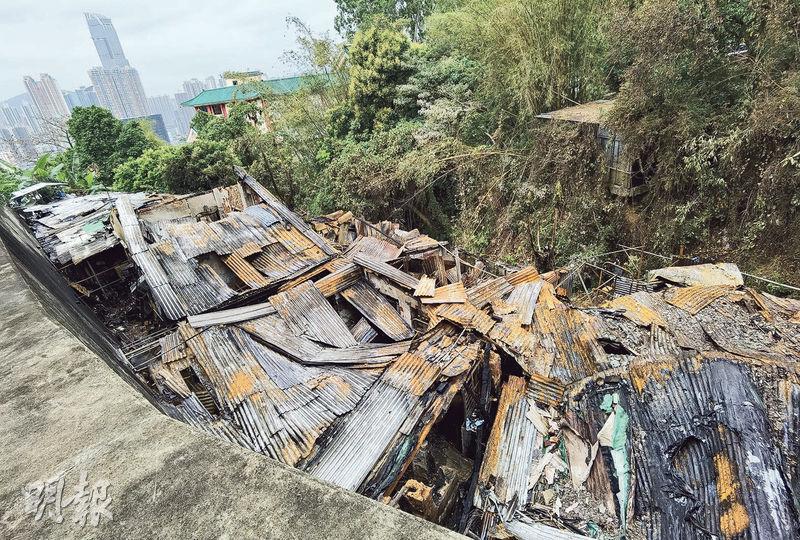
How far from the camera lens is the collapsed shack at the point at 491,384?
163 inches

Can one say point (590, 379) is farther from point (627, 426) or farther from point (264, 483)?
point (264, 483)

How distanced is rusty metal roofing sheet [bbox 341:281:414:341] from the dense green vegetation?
5510 millimetres

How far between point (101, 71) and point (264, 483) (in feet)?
438

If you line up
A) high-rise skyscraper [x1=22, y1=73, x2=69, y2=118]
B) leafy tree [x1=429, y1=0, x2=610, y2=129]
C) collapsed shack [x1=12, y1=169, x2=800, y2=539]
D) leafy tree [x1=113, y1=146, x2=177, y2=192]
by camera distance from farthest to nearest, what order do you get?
high-rise skyscraper [x1=22, y1=73, x2=69, y2=118], leafy tree [x1=113, y1=146, x2=177, y2=192], leafy tree [x1=429, y1=0, x2=610, y2=129], collapsed shack [x1=12, y1=169, x2=800, y2=539]

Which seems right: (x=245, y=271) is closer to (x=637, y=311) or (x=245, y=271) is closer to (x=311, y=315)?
(x=311, y=315)

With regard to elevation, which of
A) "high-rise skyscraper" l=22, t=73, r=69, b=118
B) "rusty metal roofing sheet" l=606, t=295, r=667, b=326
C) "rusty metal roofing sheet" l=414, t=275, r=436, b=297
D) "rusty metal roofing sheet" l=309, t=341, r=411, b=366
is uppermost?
"high-rise skyscraper" l=22, t=73, r=69, b=118

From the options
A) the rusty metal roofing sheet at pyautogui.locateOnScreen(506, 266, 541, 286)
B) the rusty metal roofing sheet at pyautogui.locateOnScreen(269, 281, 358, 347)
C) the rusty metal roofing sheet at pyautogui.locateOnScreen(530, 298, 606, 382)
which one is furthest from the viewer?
the rusty metal roofing sheet at pyautogui.locateOnScreen(506, 266, 541, 286)

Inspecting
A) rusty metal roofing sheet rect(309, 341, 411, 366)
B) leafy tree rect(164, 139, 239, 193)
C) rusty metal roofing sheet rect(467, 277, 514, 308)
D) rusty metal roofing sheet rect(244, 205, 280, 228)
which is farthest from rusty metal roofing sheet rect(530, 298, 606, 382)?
leafy tree rect(164, 139, 239, 193)

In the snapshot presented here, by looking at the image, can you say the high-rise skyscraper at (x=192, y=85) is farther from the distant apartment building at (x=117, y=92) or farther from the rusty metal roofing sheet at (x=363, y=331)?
the rusty metal roofing sheet at (x=363, y=331)

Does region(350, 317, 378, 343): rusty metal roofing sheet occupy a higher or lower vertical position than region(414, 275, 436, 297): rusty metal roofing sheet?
lower

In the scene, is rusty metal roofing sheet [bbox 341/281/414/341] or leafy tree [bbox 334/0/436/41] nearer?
rusty metal roofing sheet [bbox 341/281/414/341]

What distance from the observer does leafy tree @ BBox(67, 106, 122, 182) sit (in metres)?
21.0

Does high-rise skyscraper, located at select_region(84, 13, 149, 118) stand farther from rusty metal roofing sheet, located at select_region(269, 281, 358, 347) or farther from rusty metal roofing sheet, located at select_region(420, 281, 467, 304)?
rusty metal roofing sheet, located at select_region(420, 281, 467, 304)

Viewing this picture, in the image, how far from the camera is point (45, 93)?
8325cm
